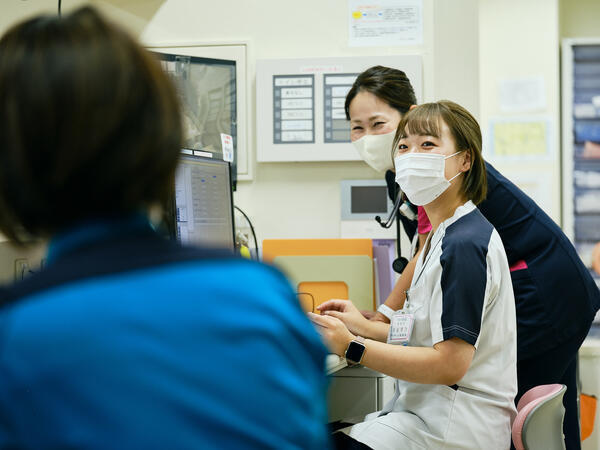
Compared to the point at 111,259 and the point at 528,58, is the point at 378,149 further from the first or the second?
the point at 528,58

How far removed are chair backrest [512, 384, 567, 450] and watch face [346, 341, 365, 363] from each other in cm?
35

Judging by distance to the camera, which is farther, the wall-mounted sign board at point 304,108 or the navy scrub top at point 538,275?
the wall-mounted sign board at point 304,108

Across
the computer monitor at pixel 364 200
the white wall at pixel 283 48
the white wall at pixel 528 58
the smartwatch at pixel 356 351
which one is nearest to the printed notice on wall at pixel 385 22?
the white wall at pixel 283 48

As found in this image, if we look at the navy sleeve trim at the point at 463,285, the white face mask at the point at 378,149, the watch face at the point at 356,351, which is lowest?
the watch face at the point at 356,351

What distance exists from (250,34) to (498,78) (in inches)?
69.2

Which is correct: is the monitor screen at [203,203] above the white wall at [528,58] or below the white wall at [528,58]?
below

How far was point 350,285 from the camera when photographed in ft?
7.55

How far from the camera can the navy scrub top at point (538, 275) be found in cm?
161

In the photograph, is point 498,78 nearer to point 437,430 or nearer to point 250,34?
point 250,34

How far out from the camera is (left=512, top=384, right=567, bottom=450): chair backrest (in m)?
1.34

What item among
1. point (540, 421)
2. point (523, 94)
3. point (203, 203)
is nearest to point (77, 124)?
point (540, 421)

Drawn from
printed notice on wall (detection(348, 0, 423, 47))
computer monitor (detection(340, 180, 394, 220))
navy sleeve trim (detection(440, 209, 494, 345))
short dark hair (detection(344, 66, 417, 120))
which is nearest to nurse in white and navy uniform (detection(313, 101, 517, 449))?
navy sleeve trim (detection(440, 209, 494, 345))

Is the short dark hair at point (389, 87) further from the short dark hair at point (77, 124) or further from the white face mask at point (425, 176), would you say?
the short dark hair at point (77, 124)

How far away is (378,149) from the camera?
201 cm
